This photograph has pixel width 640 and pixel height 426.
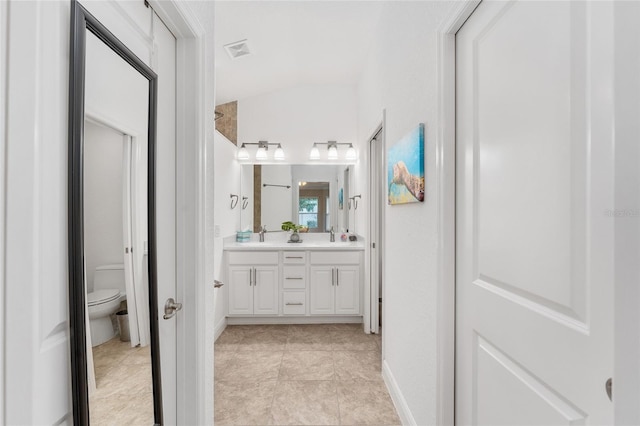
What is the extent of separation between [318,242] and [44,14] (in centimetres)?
331

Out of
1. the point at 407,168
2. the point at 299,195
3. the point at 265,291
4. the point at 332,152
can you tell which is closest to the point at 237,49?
the point at 332,152

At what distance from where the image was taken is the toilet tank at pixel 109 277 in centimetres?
79

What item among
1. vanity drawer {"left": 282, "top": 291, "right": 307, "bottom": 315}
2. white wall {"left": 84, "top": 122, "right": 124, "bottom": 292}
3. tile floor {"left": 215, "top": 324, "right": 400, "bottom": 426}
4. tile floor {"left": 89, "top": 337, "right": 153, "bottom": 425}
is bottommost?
tile floor {"left": 215, "top": 324, "right": 400, "bottom": 426}

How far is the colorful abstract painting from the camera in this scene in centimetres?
154

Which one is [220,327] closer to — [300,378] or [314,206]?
[300,378]

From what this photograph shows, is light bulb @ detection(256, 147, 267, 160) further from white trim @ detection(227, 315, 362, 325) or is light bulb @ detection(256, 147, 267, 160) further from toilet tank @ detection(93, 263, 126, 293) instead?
toilet tank @ detection(93, 263, 126, 293)

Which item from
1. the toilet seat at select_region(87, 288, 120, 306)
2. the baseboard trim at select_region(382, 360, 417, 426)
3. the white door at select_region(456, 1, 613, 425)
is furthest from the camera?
the baseboard trim at select_region(382, 360, 417, 426)

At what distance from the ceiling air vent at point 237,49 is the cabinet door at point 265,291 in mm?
2043

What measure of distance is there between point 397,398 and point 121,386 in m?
1.60

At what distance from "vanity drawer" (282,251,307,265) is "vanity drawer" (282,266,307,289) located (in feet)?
0.21

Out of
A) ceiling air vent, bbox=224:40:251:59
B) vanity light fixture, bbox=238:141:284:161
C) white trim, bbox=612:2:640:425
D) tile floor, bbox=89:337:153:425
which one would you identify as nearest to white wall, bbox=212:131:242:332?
vanity light fixture, bbox=238:141:284:161

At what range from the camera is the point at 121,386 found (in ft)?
2.97

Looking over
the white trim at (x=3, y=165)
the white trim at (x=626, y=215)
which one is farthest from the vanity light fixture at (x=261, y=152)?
the white trim at (x=626, y=215)

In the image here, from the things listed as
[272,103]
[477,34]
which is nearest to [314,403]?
[477,34]
